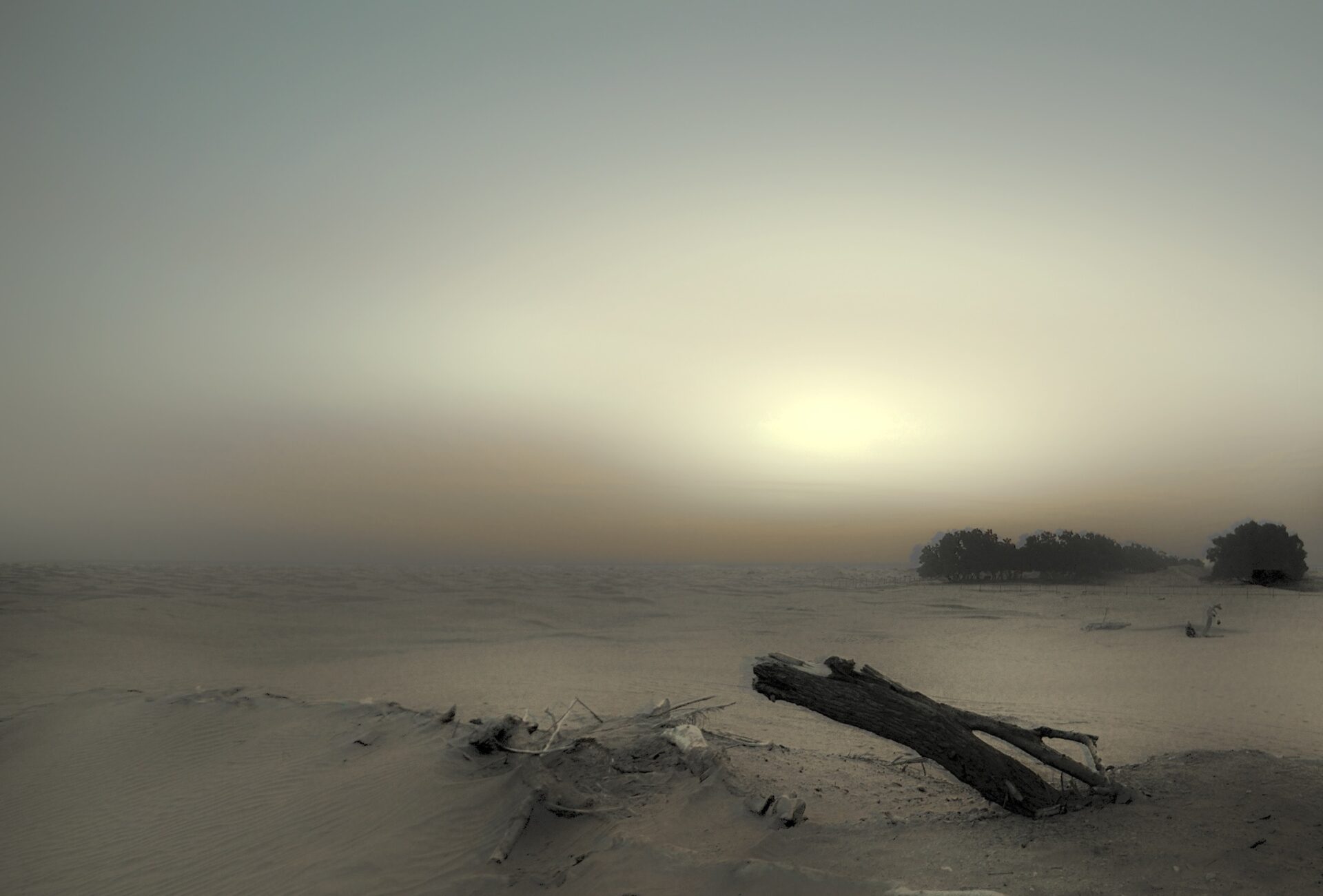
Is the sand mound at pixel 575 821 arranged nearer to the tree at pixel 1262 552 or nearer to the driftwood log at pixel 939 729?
the driftwood log at pixel 939 729

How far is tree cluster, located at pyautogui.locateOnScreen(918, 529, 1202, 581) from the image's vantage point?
124ft

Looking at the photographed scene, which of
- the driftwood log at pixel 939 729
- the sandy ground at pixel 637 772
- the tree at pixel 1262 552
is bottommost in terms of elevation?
the sandy ground at pixel 637 772

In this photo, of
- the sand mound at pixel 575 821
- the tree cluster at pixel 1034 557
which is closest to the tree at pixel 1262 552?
the tree cluster at pixel 1034 557

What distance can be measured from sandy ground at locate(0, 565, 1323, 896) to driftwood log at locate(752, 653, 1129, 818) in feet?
0.84

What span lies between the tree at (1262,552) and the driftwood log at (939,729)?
115ft

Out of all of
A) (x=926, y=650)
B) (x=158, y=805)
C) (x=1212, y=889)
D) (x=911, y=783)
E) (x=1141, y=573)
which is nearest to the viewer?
(x=1212, y=889)

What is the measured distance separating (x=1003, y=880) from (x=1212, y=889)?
1149mm

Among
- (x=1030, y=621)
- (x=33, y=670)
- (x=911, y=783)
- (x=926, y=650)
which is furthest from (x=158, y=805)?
(x=1030, y=621)

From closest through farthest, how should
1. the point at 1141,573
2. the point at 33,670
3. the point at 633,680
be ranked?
the point at 633,680 → the point at 33,670 → the point at 1141,573

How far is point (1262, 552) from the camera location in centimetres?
3180

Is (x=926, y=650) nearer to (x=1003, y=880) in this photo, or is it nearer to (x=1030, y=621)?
(x=1030, y=621)

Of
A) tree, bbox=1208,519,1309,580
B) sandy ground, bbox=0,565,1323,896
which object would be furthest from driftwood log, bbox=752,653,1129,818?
tree, bbox=1208,519,1309,580

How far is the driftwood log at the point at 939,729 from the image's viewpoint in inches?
220

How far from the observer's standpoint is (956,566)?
41719 mm
